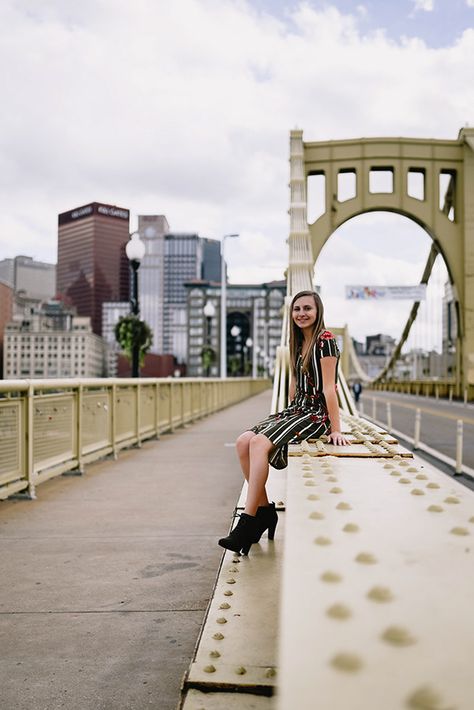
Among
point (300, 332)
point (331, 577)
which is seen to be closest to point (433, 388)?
point (300, 332)

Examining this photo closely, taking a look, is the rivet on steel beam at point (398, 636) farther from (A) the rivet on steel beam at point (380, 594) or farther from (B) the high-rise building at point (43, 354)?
(B) the high-rise building at point (43, 354)

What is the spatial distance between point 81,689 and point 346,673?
1870 millimetres

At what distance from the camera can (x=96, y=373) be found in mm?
191000

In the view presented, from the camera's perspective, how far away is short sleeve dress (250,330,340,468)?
3.69 meters

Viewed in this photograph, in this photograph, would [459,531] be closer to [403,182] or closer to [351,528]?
[351,528]

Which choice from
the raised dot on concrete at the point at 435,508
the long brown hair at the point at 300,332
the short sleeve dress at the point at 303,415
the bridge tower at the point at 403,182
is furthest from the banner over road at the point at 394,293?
the raised dot on concrete at the point at 435,508

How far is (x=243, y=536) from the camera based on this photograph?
142 inches

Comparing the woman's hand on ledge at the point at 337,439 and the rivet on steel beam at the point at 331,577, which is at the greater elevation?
the woman's hand on ledge at the point at 337,439

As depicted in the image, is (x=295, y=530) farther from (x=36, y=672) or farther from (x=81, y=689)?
(x=36, y=672)

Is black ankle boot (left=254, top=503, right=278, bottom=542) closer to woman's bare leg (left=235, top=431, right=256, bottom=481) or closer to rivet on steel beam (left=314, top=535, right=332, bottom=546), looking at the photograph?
woman's bare leg (left=235, top=431, right=256, bottom=481)

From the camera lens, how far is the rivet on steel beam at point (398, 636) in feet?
3.88

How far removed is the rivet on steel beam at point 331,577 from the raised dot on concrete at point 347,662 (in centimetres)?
27

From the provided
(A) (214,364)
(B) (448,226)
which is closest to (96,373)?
(A) (214,364)

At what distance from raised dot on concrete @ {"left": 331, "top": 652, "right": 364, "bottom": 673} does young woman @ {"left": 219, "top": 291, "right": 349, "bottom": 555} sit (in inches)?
95.6
